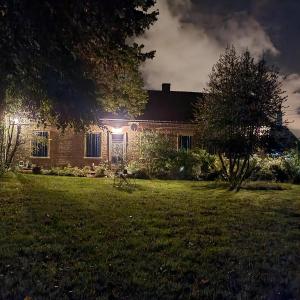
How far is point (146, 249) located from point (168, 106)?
23.7 meters

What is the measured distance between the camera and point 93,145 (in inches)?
1067

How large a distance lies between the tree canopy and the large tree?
6.40 m

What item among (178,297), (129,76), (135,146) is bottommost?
(178,297)

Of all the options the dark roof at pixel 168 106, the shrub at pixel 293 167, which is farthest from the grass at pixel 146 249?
the dark roof at pixel 168 106

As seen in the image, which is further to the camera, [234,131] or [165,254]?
[234,131]

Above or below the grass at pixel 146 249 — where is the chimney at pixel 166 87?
above

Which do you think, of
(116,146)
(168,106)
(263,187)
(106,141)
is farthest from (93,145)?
(263,187)

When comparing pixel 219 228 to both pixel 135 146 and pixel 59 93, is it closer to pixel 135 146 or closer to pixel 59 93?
pixel 59 93

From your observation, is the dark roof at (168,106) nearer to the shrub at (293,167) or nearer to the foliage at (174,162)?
the foliage at (174,162)

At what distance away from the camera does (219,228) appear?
327 inches

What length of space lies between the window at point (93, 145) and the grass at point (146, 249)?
15.0 meters

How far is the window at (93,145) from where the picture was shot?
2703 centimetres

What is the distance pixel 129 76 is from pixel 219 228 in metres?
8.43

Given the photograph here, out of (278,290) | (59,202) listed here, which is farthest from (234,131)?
(278,290)
